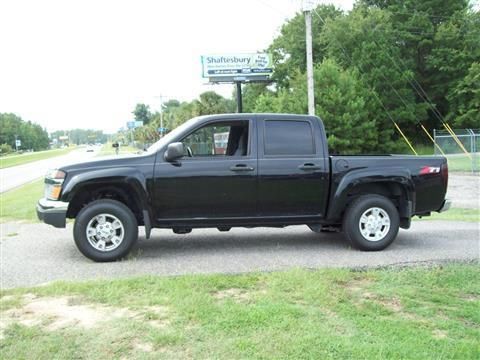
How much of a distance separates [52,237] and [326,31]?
131ft

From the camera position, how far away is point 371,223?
6918mm

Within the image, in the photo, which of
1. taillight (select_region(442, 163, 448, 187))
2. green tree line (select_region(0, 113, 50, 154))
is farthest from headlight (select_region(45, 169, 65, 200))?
green tree line (select_region(0, 113, 50, 154))

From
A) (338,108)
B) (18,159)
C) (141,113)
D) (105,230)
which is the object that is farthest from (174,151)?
(141,113)

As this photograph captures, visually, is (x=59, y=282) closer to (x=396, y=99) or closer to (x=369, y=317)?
(x=369, y=317)

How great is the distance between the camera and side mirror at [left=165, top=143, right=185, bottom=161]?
20.8 ft

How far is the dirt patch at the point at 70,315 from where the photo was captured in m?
4.14

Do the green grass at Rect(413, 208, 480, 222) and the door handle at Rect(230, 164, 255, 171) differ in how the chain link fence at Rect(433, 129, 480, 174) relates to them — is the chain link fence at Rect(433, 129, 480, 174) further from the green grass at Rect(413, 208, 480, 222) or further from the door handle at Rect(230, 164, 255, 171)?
the door handle at Rect(230, 164, 255, 171)

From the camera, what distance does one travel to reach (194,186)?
21.5 feet

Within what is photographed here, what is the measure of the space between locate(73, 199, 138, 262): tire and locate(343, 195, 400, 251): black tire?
2.91m

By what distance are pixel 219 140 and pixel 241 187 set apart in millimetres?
880

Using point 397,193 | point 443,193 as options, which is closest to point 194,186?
point 397,193

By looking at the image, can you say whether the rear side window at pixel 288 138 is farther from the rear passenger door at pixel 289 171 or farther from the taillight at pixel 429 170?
the taillight at pixel 429 170

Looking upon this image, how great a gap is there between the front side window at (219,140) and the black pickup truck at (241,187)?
0.01 m

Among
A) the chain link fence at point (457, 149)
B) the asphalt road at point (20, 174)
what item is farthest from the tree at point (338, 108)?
the asphalt road at point (20, 174)
